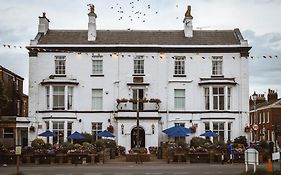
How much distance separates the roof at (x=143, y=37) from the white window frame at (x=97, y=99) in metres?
4.64

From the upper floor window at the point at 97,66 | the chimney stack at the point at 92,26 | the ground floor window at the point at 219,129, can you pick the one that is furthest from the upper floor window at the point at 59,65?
the ground floor window at the point at 219,129

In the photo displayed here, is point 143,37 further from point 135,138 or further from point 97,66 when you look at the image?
point 135,138

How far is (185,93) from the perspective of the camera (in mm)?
50750

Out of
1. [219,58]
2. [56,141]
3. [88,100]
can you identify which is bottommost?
[56,141]

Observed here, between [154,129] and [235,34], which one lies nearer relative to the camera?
[154,129]

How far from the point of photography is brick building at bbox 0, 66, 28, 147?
49688 mm

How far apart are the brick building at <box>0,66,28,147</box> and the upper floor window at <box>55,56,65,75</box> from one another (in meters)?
5.14

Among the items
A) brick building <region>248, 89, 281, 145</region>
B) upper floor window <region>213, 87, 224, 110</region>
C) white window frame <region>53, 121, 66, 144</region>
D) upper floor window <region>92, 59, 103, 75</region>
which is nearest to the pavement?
upper floor window <region>213, 87, 224, 110</region>

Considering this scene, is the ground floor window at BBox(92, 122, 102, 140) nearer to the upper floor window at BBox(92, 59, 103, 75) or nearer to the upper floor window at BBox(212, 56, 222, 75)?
the upper floor window at BBox(92, 59, 103, 75)

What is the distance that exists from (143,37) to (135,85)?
549 cm

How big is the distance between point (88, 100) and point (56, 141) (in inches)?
190

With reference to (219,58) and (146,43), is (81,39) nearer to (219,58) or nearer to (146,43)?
(146,43)

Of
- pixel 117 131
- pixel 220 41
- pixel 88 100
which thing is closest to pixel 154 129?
pixel 117 131

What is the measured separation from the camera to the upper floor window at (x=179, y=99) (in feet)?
167
